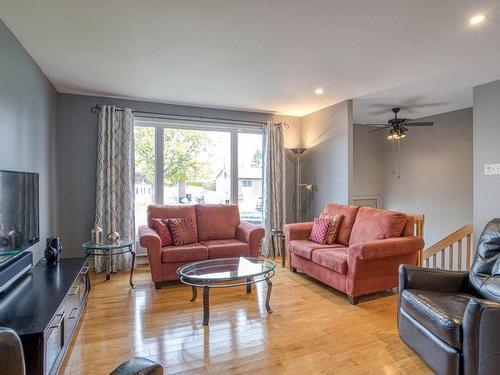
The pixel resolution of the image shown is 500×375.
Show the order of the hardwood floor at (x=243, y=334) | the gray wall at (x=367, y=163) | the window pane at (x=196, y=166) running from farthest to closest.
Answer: the gray wall at (x=367, y=163), the window pane at (x=196, y=166), the hardwood floor at (x=243, y=334)

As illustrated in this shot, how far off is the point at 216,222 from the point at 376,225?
7.18ft

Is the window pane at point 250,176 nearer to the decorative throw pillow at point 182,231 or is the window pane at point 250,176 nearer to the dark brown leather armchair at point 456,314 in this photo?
the decorative throw pillow at point 182,231

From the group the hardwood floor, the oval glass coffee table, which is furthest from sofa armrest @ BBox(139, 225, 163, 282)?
the oval glass coffee table

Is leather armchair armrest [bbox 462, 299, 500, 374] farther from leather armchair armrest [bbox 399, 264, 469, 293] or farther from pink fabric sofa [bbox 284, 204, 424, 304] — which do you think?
pink fabric sofa [bbox 284, 204, 424, 304]

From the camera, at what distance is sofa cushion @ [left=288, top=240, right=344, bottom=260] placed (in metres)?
3.63

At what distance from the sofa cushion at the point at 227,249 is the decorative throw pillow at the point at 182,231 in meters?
0.20

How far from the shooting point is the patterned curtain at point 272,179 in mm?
5188

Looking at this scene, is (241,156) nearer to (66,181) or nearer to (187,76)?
(187,76)

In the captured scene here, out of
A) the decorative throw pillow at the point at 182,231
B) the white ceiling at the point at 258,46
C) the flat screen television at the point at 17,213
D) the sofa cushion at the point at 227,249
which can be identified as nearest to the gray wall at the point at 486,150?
the white ceiling at the point at 258,46

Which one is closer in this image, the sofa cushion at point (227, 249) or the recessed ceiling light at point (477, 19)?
the recessed ceiling light at point (477, 19)

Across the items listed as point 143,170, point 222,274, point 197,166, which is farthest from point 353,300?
point 143,170

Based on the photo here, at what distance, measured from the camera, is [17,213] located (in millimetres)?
2326

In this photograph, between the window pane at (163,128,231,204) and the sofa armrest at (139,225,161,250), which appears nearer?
the sofa armrest at (139,225,161,250)

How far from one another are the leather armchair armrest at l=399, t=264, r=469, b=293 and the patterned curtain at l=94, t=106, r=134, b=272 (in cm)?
356
